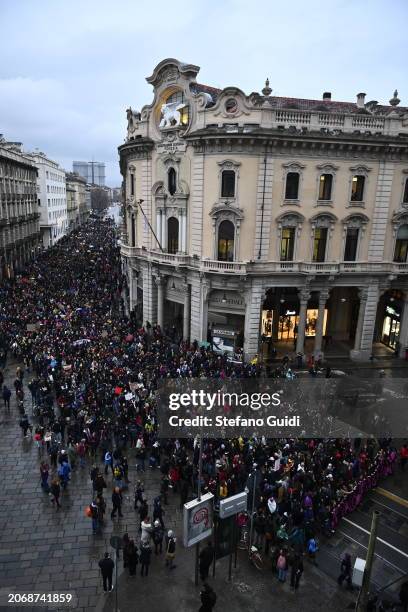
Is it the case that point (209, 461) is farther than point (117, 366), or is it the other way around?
point (117, 366)

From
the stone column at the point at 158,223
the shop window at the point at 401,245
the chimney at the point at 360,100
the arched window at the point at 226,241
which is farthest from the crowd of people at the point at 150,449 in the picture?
the chimney at the point at 360,100

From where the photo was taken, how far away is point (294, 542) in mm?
14961

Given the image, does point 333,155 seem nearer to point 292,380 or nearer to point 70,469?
point 292,380

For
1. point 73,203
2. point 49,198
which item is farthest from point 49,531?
point 73,203

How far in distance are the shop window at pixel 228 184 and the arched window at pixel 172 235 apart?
539 centimetres

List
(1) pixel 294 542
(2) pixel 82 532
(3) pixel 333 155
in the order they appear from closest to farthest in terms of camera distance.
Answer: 1. (1) pixel 294 542
2. (2) pixel 82 532
3. (3) pixel 333 155

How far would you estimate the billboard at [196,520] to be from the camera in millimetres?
12773

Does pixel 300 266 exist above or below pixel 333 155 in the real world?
below

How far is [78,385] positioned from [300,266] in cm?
1832

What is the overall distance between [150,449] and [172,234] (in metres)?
20.5

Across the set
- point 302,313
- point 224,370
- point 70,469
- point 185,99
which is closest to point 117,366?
point 224,370

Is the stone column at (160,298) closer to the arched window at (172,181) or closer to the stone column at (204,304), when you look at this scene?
the stone column at (204,304)

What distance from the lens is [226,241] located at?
1304 inches

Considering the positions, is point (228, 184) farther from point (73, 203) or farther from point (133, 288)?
point (73, 203)
